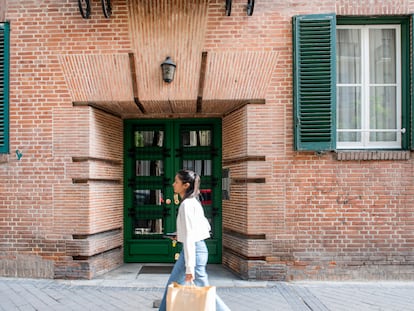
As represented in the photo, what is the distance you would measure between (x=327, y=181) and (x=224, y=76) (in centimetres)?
258

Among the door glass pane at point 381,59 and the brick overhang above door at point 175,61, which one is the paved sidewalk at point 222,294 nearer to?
the brick overhang above door at point 175,61

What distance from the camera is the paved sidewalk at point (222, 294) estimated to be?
549cm

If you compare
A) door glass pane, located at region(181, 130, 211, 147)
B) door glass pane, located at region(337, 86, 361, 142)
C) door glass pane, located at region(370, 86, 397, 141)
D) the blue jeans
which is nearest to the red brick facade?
door glass pane, located at region(337, 86, 361, 142)

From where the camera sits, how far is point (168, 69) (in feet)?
21.9

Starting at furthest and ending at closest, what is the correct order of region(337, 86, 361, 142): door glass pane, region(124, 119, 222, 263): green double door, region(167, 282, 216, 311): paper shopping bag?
region(124, 119, 222, 263): green double door
region(337, 86, 361, 142): door glass pane
region(167, 282, 216, 311): paper shopping bag

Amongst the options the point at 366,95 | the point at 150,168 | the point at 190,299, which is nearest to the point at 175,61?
the point at 150,168

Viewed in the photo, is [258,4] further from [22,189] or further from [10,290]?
[10,290]

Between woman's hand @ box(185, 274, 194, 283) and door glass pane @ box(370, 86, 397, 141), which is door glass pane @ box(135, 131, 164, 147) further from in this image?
woman's hand @ box(185, 274, 194, 283)

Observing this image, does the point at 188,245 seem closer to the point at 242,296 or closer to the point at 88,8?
the point at 242,296

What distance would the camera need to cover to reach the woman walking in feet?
13.9

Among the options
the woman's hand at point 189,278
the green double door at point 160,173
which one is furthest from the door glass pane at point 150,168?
the woman's hand at point 189,278

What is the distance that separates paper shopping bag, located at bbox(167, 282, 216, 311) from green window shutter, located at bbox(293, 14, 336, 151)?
3553mm

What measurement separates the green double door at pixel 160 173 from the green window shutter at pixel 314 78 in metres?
1.88

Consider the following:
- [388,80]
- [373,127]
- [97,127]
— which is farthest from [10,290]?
[388,80]
